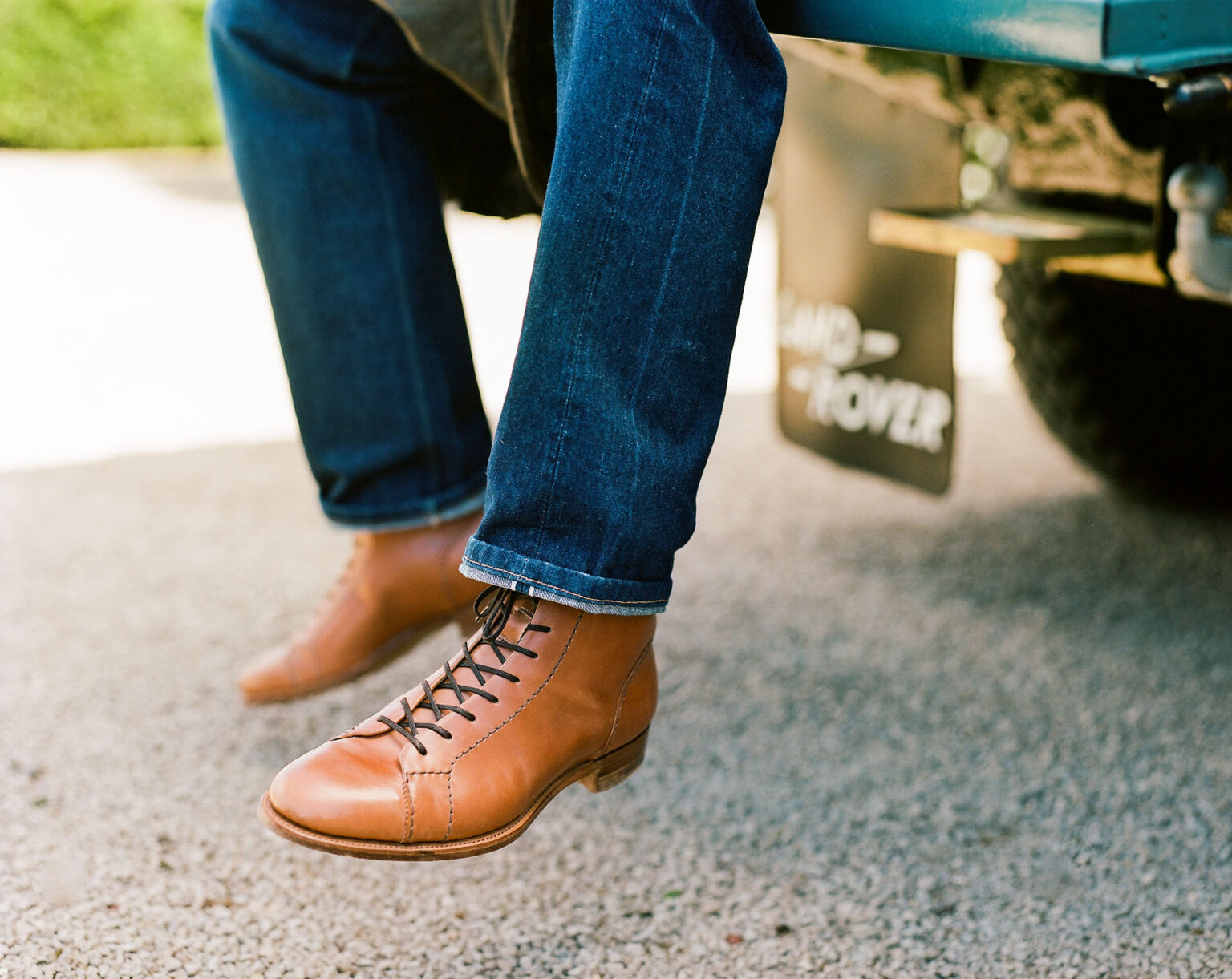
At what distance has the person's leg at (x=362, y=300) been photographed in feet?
4.24

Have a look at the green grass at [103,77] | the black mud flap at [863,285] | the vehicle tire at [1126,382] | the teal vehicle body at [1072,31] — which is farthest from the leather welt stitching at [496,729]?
the green grass at [103,77]

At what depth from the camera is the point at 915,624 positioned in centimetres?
170

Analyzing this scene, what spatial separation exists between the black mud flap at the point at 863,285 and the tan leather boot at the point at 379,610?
0.64m

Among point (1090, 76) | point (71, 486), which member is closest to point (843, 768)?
point (1090, 76)

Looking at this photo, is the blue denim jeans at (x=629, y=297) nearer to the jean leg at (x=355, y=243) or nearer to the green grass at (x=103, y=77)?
the jean leg at (x=355, y=243)

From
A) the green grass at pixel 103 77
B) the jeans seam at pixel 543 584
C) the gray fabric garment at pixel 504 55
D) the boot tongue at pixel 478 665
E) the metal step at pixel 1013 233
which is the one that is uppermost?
the gray fabric garment at pixel 504 55

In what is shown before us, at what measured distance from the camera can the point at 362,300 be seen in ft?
4.33

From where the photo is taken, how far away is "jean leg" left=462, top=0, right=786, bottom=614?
2.98 ft

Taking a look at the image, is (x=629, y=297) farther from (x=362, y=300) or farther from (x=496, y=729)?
→ (x=362, y=300)

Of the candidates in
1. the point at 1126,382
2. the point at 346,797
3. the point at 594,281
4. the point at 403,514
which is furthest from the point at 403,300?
the point at 1126,382

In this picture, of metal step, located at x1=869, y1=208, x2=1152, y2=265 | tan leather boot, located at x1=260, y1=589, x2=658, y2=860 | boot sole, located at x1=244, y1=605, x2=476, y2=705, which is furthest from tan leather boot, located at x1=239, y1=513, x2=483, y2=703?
metal step, located at x1=869, y1=208, x2=1152, y2=265

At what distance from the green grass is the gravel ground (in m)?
7.70

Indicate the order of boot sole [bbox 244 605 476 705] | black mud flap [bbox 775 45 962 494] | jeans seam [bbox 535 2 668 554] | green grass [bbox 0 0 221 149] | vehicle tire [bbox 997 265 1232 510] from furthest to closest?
green grass [bbox 0 0 221 149] < vehicle tire [bbox 997 265 1232 510] < black mud flap [bbox 775 45 962 494] < boot sole [bbox 244 605 476 705] < jeans seam [bbox 535 2 668 554]

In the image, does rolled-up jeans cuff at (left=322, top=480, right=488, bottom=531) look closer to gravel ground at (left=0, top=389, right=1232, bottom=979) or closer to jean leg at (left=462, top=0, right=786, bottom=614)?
gravel ground at (left=0, top=389, right=1232, bottom=979)
